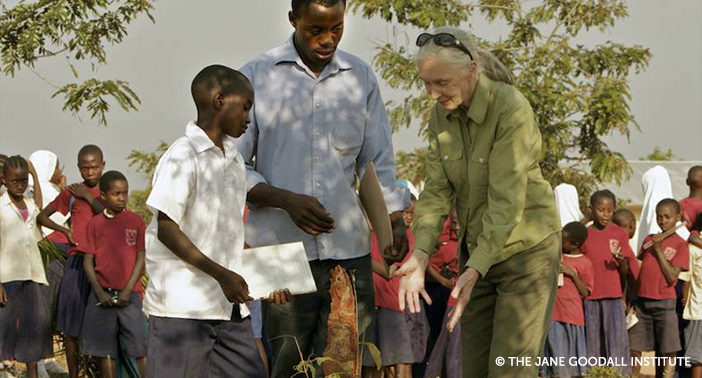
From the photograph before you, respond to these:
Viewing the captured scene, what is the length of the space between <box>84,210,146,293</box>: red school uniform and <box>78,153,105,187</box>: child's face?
671mm

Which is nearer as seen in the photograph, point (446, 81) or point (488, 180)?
point (446, 81)

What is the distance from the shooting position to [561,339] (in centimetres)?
943

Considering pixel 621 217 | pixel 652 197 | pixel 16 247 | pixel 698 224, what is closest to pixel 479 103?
pixel 16 247

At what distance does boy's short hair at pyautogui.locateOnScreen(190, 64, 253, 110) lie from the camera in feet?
15.2

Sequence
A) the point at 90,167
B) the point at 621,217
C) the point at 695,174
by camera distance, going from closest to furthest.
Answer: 1. the point at 90,167
2. the point at 695,174
3. the point at 621,217

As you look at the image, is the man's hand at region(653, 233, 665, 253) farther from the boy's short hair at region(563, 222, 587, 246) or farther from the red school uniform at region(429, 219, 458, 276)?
the red school uniform at region(429, 219, 458, 276)

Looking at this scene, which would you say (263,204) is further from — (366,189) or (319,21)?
(319,21)

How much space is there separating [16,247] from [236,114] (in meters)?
4.71

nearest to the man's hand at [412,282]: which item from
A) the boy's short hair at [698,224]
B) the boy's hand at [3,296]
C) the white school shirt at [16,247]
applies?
the boy's hand at [3,296]

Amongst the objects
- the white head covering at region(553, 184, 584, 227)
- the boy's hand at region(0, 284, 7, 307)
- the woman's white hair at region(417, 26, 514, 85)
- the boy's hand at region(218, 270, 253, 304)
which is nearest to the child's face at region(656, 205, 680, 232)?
the white head covering at region(553, 184, 584, 227)

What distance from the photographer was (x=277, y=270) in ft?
14.7

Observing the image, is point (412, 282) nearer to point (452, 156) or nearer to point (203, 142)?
point (452, 156)

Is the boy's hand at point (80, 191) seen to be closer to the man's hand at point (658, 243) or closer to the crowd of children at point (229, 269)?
the crowd of children at point (229, 269)

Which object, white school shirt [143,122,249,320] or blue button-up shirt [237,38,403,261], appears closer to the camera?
white school shirt [143,122,249,320]
